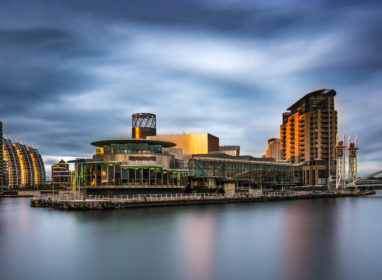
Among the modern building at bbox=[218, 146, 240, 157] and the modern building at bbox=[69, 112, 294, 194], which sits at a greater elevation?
the modern building at bbox=[218, 146, 240, 157]

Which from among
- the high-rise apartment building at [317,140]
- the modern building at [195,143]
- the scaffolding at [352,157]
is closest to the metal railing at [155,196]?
the high-rise apartment building at [317,140]

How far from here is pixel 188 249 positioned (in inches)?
1426

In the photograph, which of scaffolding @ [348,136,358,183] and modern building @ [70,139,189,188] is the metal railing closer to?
modern building @ [70,139,189,188]

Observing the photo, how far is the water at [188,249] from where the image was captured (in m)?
27.9

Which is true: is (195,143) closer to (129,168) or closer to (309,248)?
(129,168)

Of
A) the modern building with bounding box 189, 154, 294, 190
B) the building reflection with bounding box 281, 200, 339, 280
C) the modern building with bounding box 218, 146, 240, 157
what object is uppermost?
the modern building with bounding box 218, 146, 240, 157

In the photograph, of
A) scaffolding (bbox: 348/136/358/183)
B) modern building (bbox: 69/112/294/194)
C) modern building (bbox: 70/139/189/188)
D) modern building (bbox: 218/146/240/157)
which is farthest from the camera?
scaffolding (bbox: 348/136/358/183)

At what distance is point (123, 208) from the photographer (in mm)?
73375

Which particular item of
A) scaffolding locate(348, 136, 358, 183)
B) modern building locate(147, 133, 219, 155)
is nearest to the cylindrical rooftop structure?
modern building locate(147, 133, 219, 155)

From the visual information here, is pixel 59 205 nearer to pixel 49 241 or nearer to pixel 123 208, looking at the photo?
pixel 123 208

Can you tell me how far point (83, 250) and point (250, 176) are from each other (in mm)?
104764

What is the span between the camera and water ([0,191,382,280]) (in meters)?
27.9

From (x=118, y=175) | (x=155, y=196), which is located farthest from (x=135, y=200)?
(x=118, y=175)

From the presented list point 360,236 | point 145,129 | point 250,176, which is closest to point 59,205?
→ point 360,236
